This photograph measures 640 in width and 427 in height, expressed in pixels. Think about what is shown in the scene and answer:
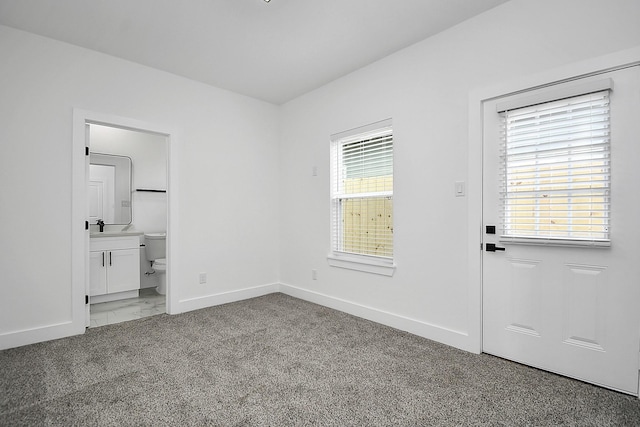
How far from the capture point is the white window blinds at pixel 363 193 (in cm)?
333

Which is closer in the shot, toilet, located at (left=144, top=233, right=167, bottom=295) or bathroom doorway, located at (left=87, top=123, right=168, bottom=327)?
bathroom doorway, located at (left=87, top=123, right=168, bottom=327)

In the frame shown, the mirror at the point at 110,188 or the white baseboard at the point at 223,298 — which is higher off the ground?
the mirror at the point at 110,188

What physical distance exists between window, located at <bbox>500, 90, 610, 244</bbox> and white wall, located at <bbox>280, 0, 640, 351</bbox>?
30 centimetres

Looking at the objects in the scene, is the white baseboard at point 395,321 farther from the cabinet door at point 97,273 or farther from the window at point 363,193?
the cabinet door at point 97,273

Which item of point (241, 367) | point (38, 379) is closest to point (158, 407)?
point (241, 367)

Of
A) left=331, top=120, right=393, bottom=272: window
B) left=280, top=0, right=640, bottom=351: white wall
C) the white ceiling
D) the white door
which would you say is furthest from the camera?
left=331, top=120, right=393, bottom=272: window

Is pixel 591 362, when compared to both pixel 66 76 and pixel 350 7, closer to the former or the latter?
pixel 350 7

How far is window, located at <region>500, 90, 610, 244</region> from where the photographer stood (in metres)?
2.05

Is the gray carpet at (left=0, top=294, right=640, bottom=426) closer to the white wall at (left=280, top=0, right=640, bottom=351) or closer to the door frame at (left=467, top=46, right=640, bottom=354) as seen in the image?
the door frame at (left=467, top=46, right=640, bottom=354)

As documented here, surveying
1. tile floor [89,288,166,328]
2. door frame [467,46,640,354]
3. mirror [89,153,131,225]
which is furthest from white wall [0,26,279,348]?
door frame [467,46,640,354]

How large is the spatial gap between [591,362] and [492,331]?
0.59m

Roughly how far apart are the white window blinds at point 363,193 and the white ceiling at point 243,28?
820 millimetres

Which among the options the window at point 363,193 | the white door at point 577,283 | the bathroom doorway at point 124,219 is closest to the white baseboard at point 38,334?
the bathroom doorway at point 124,219

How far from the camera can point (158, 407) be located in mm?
1842
